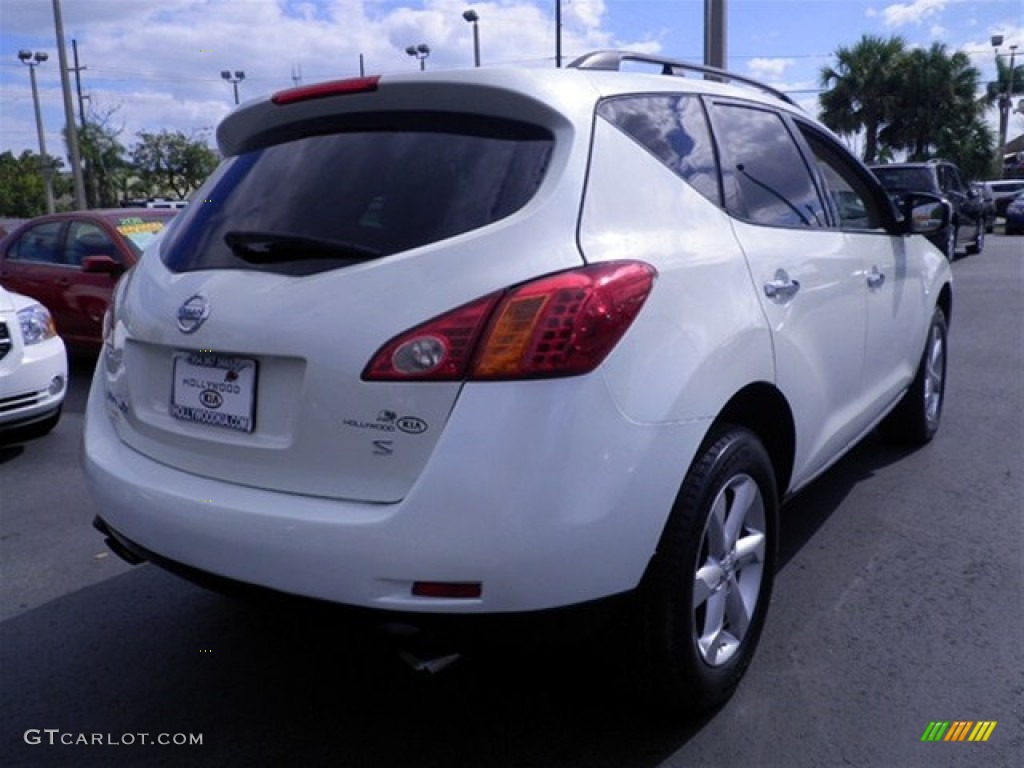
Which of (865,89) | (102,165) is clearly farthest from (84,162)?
(865,89)

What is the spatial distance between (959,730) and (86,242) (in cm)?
798

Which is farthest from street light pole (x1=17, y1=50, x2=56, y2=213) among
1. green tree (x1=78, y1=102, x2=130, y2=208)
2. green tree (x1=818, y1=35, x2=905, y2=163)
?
green tree (x1=818, y1=35, x2=905, y2=163)

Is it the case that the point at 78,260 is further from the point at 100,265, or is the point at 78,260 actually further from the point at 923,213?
the point at 923,213

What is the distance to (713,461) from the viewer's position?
2.46 meters

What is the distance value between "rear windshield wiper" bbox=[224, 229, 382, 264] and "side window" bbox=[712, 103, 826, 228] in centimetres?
122

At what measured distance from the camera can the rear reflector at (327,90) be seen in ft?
8.46

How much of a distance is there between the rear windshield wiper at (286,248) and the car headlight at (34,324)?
3.84 meters

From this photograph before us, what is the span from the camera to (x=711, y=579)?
8.47 ft

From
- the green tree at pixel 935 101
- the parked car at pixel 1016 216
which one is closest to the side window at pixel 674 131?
the parked car at pixel 1016 216

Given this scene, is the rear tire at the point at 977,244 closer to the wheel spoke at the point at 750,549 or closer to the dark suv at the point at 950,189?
the dark suv at the point at 950,189

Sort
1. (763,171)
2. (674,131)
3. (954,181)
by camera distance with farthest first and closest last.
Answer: (954,181) → (763,171) → (674,131)

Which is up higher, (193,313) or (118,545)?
(193,313)

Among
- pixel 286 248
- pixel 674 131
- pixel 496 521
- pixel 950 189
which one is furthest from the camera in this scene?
pixel 950 189

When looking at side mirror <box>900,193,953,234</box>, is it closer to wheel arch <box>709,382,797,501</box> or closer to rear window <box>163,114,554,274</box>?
wheel arch <box>709,382,797,501</box>
